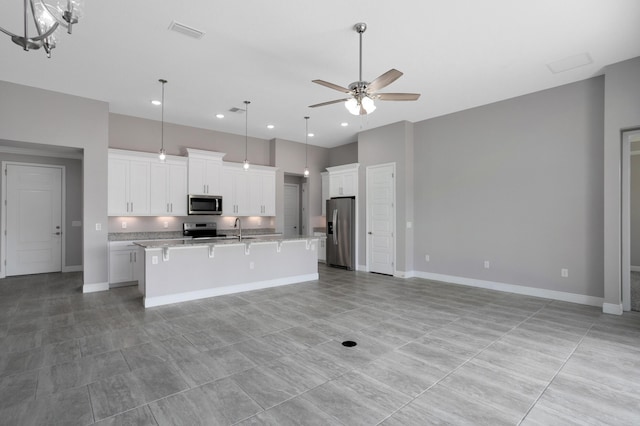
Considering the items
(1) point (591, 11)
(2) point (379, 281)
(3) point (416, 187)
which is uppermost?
(1) point (591, 11)

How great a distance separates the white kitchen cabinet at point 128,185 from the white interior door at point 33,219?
2.45 meters

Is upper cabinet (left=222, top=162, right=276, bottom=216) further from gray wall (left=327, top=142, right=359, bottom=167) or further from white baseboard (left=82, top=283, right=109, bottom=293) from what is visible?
white baseboard (left=82, top=283, right=109, bottom=293)

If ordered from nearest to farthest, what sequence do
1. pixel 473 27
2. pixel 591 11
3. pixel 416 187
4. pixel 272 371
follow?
pixel 272 371 → pixel 591 11 → pixel 473 27 → pixel 416 187

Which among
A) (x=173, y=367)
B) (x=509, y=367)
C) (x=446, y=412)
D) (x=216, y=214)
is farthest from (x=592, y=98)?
(x=216, y=214)

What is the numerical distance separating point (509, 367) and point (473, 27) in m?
3.36

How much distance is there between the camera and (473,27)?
335 cm

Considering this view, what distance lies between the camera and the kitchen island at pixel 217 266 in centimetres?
455

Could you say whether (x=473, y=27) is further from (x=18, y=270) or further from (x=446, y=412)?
(x=18, y=270)

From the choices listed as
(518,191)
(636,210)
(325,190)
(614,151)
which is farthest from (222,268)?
(636,210)

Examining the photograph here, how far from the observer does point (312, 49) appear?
12.4 feet

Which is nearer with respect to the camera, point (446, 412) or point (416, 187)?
point (446, 412)

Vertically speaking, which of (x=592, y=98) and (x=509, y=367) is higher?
(x=592, y=98)

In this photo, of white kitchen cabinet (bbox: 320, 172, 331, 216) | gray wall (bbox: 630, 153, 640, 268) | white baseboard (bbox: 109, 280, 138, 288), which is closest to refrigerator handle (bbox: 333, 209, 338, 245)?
white kitchen cabinet (bbox: 320, 172, 331, 216)

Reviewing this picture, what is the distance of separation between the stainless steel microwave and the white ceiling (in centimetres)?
187
